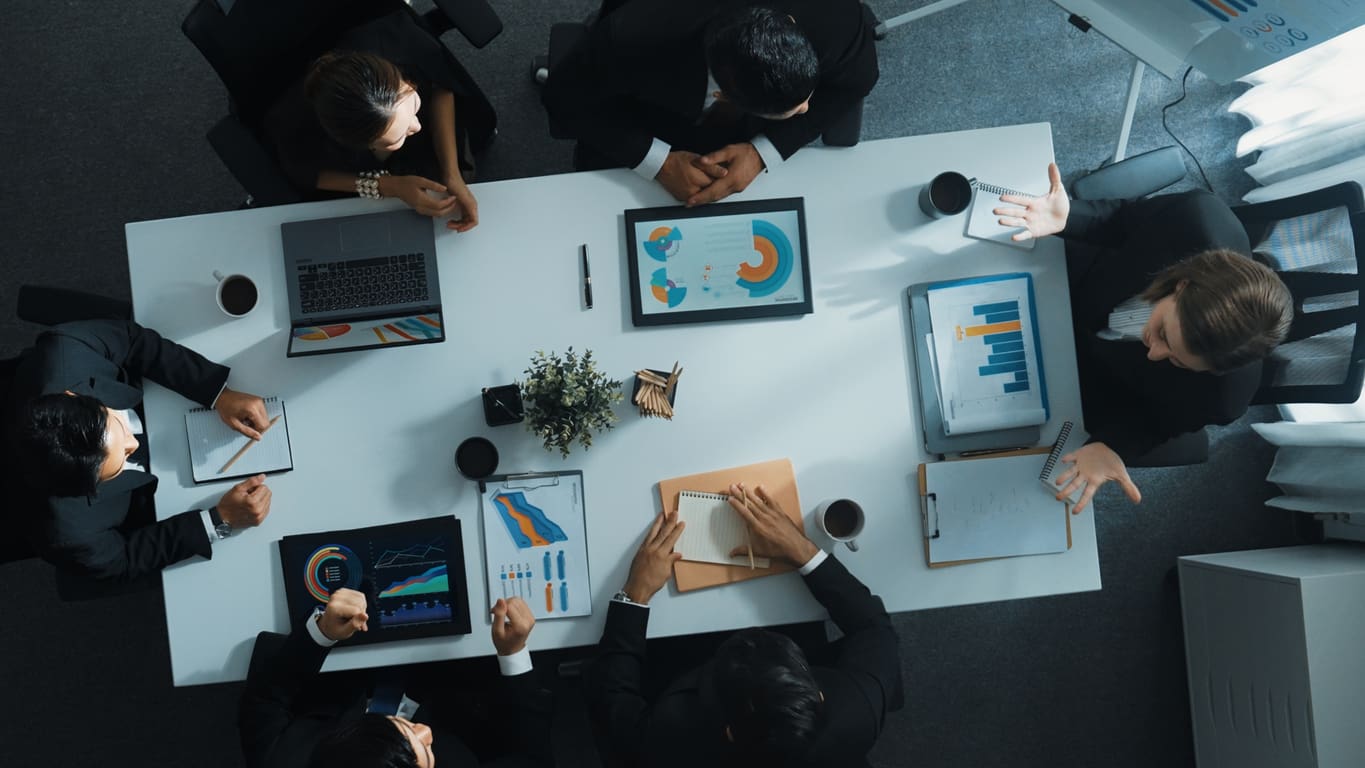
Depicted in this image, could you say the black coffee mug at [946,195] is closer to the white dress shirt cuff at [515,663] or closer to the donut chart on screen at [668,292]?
the donut chart on screen at [668,292]

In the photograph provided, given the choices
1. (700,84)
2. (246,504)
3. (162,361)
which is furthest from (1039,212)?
(162,361)

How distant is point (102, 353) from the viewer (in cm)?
174

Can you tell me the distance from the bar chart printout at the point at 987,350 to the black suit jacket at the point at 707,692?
17.3 inches

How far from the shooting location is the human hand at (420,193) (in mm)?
1780

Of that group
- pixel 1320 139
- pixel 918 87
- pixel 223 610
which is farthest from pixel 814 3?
pixel 223 610

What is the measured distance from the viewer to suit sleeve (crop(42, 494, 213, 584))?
173cm

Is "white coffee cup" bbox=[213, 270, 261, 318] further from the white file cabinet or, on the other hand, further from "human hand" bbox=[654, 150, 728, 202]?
the white file cabinet

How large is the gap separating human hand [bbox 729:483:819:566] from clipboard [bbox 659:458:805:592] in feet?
0.07

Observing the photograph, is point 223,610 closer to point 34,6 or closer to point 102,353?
point 102,353

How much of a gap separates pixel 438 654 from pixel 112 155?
199 cm

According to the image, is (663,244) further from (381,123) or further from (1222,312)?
(1222,312)

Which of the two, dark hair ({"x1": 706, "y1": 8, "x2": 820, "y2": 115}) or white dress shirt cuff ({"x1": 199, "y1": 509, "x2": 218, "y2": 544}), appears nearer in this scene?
dark hair ({"x1": 706, "y1": 8, "x2": 820, "y2": 115})

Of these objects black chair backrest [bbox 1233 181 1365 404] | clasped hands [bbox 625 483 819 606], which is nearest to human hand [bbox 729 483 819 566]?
clasped hands [bbox 625 483 819 606]

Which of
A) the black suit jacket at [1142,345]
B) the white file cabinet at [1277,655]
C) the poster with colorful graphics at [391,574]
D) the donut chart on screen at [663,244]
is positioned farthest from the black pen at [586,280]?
the white file cabinet at [1277,655]
